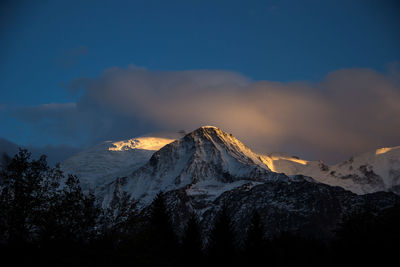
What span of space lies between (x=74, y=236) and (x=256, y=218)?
41.3 meters

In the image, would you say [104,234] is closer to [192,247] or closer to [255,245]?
[192,247]

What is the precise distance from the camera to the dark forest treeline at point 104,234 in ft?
246

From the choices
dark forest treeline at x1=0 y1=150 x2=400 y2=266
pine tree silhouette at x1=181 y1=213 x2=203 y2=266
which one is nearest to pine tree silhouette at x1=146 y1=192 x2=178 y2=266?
dark forest treeline at x1=0 y1=150 x2=400 y2=266

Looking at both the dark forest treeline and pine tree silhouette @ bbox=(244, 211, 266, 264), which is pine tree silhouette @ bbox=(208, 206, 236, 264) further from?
pine tree silhouette @ bbox=(244, 211, 266, 264)

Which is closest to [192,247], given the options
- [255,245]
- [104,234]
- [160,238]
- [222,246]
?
[222,246]

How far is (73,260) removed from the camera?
7044 centimetres

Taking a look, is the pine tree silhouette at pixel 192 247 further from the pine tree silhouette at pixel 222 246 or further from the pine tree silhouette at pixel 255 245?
the pine tree silhouette at pixel 255 245

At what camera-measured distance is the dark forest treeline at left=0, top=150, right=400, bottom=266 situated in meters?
75.1

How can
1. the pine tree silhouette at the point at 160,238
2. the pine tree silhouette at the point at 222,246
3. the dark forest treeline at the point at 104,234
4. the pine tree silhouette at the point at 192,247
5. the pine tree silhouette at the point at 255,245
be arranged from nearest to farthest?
the dark forest treeline at the point at 104,234 → the pine tree silhouette at the point at 160,238 → the pine tree silhouette at the point at 222,246 → the pine tree silhouette at the point at 192,247 → the pine tree silhouette at the point at 255,245

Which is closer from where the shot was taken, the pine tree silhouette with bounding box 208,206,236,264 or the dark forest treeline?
the dark forest treeline

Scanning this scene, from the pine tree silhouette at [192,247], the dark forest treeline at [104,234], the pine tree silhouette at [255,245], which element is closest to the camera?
the dark forest treeline at [104,234]

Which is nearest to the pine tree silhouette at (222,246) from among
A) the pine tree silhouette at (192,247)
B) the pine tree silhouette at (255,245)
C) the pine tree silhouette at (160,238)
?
the pine tree silhouette at (192,247)

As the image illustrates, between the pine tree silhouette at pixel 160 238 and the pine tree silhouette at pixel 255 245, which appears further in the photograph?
the pine tree silhouette at pixel 255 245

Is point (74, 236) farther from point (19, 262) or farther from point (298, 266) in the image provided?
point (298, 266)
